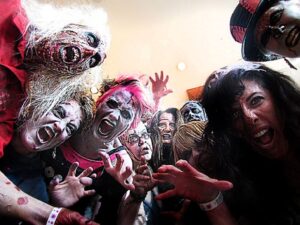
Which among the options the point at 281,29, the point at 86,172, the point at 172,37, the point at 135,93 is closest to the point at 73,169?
the point at 86,172

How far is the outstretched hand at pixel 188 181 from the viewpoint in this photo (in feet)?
2.51

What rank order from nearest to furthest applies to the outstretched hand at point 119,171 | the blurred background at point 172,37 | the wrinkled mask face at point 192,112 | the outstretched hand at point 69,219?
the outstretched hand at point 69,219 → the outstretched hand at point 119,171 → the wrinkled mask face at point 192,112 → the blurred background at point 172,37

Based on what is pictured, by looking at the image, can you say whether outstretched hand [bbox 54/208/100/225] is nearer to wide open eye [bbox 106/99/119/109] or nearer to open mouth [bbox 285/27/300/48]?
wide open eye [bbox 106/99/119/109]

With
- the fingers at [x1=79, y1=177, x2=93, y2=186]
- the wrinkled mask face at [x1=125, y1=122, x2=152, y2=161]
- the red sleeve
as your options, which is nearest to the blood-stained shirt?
the red sleeve

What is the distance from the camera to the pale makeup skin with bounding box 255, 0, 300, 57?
78 centimetres

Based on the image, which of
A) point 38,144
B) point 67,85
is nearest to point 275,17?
point 67,85

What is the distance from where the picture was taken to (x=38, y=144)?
875 millimetres

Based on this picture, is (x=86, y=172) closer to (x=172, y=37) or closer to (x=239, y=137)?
(x=239, y=137)

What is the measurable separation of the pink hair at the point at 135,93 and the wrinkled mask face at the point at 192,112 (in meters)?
0.13

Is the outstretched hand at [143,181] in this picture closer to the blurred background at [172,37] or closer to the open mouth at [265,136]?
the open mouth at [265,136]

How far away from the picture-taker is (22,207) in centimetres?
75

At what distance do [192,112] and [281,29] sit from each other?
0.42 metres

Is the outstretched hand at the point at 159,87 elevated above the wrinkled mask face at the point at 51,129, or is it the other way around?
the wrinkled mask face at the point at 51,129

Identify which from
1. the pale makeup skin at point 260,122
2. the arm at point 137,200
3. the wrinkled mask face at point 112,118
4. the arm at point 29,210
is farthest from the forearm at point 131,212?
the pale makeup skin at point 260,122
